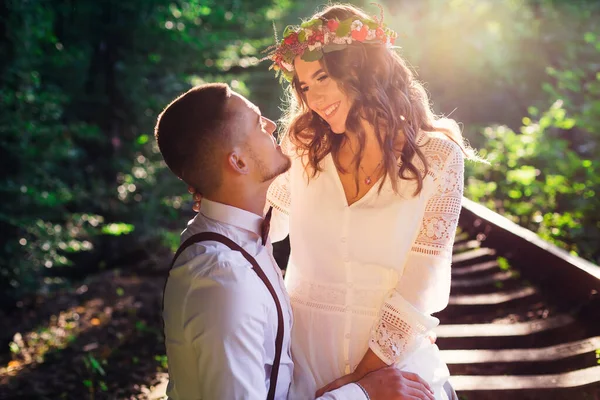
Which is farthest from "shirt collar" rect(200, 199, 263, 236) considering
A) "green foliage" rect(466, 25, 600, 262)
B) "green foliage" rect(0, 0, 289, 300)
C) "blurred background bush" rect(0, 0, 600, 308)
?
"green foliage" rect(0, 0, 289, 300)

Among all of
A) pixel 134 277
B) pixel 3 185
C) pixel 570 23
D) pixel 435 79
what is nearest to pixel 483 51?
pixel 435 79

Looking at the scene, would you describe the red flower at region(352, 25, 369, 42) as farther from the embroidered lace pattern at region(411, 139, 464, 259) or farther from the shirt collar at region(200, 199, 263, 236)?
the shirt collar at region(200, 199, 263, 236)

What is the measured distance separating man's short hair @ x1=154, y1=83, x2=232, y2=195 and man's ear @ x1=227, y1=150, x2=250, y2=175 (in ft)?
0.14

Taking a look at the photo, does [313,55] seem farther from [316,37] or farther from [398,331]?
[398,331]

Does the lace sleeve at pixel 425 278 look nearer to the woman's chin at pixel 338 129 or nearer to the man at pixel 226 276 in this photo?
the man at pixel 226 276

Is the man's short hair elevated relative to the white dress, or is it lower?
elevated

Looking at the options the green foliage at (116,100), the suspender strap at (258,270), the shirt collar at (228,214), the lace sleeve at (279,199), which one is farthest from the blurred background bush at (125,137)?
the suspender strap at (258,270)

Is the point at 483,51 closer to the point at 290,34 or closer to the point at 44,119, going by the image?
the point at 44,119

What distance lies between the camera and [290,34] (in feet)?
9.05

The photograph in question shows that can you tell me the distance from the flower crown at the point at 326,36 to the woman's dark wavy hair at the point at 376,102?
0.03 metres

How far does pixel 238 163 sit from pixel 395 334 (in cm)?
95

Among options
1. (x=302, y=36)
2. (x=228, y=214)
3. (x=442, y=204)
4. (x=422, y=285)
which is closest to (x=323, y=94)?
(x=302, y=36)

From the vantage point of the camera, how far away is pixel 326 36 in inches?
107

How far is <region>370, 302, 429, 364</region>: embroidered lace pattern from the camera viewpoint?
7.70 feet
